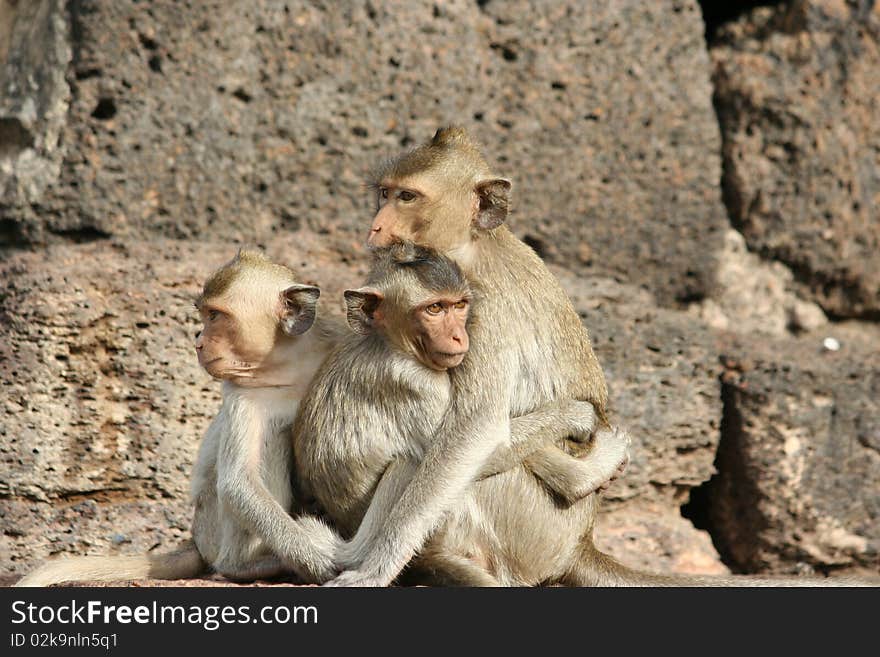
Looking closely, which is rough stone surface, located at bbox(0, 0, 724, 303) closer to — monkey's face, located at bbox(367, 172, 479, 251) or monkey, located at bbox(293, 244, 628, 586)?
monkey's face, located at bbox(367, 172, 479, 251)

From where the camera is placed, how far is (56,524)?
23.9ft

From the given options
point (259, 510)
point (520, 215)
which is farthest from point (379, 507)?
point (520, 215)

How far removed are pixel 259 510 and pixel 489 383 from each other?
100 cm

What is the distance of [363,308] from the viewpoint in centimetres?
573

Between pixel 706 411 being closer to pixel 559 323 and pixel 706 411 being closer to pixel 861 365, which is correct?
pixel 861 365

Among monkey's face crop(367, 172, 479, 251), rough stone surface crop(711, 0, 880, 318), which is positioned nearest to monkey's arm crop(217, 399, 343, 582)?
monkey's face crop(367, 172, 479, 251)

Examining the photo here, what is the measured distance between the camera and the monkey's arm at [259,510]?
18.4ft

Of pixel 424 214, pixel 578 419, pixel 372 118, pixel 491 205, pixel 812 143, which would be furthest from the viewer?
pixel 812 143

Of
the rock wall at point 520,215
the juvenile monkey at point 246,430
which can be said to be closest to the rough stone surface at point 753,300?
the rock wall at point 520,215

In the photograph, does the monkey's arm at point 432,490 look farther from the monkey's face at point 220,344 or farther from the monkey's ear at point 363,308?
the monkey's face at point 220,344

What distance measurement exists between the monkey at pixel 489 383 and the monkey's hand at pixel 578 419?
0.23 feet

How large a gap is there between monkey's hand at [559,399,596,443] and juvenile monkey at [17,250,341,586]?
103 cm

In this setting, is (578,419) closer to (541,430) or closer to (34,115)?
(541,430)

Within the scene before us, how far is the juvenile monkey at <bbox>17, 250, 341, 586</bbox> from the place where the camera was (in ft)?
19.0
